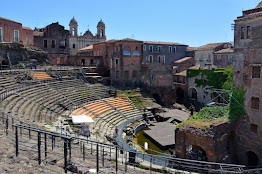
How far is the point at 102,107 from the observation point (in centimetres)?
3256

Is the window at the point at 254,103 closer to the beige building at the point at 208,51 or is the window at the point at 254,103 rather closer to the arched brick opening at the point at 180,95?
the arched brick opening at the point at 180,95

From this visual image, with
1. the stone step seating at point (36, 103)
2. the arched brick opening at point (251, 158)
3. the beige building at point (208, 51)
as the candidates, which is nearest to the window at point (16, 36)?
the stone step seating at point (36, 103)

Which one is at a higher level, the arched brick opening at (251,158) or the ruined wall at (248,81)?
the ruined wall at (248,81)

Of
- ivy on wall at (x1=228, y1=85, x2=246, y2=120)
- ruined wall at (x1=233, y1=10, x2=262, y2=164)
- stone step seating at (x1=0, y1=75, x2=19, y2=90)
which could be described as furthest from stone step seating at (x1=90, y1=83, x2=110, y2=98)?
ruined wall at (x1=233, y1=10, x2=262, y2=164)

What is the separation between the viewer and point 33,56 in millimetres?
40250

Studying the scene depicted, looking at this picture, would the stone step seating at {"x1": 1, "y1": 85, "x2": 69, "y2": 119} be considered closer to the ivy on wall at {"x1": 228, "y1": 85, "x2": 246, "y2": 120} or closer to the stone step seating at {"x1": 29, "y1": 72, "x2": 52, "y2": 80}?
the stone step seating at {"x1": 29, "y1": 72, "x2": 52, "y2": 80}

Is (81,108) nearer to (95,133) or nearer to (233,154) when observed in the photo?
(95,133)

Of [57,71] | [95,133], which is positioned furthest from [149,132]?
[57,71]

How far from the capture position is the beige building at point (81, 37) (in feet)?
195

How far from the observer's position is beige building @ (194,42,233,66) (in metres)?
49.9

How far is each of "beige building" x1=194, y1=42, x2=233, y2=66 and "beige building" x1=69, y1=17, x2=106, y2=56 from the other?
26235mm

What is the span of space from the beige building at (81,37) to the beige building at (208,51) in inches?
1033

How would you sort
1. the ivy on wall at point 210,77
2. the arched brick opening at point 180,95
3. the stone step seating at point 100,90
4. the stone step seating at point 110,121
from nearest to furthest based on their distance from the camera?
the stone step seating at point 110,121 < the stone step seating at point 100,90 < the ivy on wall at point 210,77 < the arched brick opening at point 180,95

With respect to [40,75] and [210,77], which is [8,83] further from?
[210,77]
